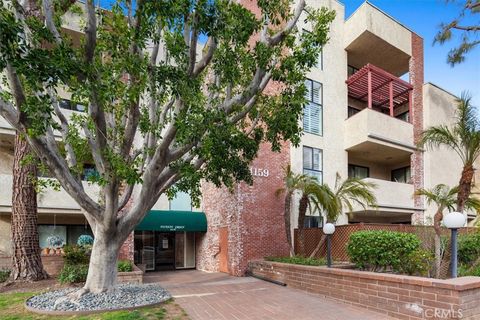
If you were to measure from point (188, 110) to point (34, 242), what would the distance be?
293 inches

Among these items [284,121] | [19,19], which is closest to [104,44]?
[19,19]

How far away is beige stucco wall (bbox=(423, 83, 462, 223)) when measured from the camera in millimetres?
19875

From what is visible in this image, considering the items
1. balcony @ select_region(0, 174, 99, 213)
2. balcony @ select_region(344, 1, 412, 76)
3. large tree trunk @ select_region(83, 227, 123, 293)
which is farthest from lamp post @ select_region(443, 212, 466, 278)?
balcony @ select_region(344, 1, 412, 76)

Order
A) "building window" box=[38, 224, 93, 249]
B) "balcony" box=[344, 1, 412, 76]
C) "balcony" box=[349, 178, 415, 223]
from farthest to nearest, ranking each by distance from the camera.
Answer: "balcony" box=[344, 1, 412, 76], "balcony" box=[349, 178, 415, 223], "building window" box=[38, 224, 93, 249]

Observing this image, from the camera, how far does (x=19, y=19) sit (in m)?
6.74

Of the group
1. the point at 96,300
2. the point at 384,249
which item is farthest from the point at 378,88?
the point at 96,300

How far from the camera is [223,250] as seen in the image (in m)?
15.5

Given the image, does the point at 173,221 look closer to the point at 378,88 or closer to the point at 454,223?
the point at 454,223

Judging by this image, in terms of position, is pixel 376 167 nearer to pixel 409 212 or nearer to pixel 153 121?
pixel 409 212

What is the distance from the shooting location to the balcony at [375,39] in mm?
18484

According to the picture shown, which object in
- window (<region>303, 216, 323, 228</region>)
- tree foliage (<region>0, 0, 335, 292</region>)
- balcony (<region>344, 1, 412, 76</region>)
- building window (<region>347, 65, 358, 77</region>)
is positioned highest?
balcony (<region>344, 1, 412, 76</region>)

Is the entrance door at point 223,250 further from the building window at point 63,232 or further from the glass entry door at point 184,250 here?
the building window at point 63,232

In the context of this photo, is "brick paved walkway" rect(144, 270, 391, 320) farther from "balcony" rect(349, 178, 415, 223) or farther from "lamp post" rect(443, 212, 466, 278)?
"balcony" rect(349, 178, 415, 223)

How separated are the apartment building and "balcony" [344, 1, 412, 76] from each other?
2.5 inches
